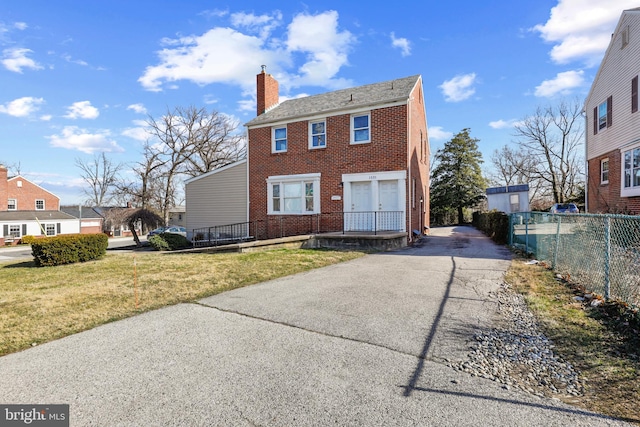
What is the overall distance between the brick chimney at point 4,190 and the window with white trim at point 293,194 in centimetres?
4456

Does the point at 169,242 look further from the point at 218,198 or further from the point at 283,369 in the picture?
the point at 283,369

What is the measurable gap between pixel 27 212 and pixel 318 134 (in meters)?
45.3

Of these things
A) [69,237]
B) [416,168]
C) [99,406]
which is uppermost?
[416,168]

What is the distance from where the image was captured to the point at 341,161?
49.3 ft

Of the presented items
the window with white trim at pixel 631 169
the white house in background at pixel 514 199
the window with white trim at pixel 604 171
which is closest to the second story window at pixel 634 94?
the window with white trim at pixel 631 169

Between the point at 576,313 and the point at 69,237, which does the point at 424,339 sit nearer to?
the point at 576,313

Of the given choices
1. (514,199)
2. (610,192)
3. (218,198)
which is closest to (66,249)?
(218,198)

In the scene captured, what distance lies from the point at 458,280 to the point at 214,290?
5001mm

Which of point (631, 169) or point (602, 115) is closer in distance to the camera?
point (631, 169)

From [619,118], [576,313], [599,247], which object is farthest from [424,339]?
[619,118]

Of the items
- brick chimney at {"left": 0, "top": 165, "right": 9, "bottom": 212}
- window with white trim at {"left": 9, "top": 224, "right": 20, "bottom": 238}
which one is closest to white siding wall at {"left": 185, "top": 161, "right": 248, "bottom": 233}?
window with white trim at {"left": 9, "top": 224, "right": 20, "bottom": 238}

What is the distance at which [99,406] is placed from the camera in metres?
2.74

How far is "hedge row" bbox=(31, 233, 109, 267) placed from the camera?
36.3ft

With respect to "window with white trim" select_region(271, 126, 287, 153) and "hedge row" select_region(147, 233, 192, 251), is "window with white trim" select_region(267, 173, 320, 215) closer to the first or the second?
"window with white trim" select_region(271, 126, 287, 153)
